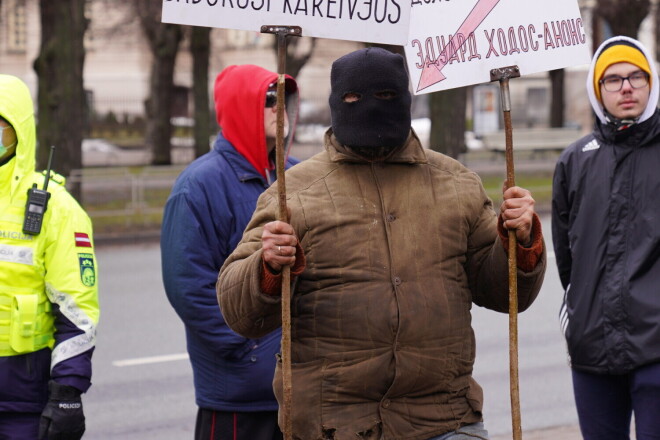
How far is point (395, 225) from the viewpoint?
122 inches

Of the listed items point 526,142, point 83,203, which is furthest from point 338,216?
point 526,142

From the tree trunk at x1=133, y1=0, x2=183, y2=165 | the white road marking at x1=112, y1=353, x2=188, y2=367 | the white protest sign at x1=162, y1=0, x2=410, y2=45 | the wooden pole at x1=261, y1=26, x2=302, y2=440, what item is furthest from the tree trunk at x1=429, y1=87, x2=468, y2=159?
the wooden pole at x1=261, y1=26, x2=302, y2=440

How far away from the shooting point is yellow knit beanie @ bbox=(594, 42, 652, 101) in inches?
171

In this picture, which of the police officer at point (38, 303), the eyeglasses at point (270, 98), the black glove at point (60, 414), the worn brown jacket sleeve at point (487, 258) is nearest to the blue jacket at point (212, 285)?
the eyeglasses at point (270, 98)

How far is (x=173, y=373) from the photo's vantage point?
26.8 feet

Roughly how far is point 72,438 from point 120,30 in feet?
111

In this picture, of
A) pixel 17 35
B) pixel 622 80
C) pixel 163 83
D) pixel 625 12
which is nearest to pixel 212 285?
pixel 622 80

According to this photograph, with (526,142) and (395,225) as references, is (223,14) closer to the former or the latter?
(395,225)

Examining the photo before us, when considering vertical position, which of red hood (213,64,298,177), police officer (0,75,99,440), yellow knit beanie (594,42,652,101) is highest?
yellow knit beanie (594,42,652,101)

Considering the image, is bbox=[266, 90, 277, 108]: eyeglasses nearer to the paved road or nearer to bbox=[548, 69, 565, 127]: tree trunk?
the paved road

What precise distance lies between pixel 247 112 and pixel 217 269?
60 centimetres

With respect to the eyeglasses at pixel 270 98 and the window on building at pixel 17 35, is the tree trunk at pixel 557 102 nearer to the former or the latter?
the eyeglasses at pixel 270 98

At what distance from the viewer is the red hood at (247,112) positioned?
4223 mm

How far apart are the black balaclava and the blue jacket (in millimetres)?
1027
